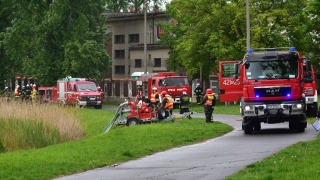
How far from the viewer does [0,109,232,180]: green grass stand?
17.6 m

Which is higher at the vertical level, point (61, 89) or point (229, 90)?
point (229, 90)

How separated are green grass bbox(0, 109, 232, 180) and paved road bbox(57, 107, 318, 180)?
0.58m

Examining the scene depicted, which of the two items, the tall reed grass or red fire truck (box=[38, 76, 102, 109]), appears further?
red fire truck (box=[38, 76, 102, 109])

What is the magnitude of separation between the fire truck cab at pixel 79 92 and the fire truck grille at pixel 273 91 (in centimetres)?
3146

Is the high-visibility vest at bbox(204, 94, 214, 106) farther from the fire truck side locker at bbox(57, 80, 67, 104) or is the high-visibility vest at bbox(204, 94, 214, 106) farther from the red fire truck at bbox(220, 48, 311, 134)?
the fire truck side locker at bbox(57, 80, 67, 104)

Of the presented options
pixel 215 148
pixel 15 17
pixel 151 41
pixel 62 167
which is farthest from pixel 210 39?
pixel 62 167

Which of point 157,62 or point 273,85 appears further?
point 157,62

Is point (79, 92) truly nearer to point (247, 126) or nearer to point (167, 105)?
point (167, 105)

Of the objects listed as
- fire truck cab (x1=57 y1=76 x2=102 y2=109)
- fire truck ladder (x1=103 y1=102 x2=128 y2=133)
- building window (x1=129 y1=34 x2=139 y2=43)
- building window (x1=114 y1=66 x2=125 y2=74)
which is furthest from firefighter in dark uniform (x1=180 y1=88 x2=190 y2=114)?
building window (x1=114 y1=66 x2=125 y2=74)

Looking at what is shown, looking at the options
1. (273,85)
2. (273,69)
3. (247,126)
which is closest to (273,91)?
(273,85)

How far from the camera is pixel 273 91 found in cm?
2661

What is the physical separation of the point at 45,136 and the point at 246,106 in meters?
6.86

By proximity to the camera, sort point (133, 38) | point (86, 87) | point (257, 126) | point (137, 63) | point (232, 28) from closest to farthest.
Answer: point (257, 126), point (232, 28), point (86, 87), point (137, 63), point (133, 38)

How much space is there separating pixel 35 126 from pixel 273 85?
26.5ft
